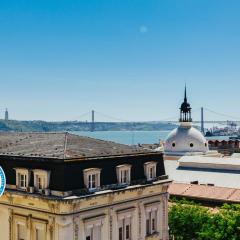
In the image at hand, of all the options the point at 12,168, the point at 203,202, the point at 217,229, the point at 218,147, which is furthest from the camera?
the point at 218,147

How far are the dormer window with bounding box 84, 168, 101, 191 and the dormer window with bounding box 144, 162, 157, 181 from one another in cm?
583

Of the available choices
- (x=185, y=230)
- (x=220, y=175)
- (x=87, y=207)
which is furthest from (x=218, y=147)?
(x=87, y=207)

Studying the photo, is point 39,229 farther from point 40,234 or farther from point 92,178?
point 92,178

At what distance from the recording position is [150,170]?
39656 millimetres

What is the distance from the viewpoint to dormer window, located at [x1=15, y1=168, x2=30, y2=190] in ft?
111

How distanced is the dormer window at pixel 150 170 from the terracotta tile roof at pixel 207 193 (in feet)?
68.3

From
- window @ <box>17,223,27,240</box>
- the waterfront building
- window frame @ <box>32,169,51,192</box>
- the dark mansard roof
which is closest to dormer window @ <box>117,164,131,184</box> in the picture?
the waterfront building

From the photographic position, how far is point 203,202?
59.6 meters

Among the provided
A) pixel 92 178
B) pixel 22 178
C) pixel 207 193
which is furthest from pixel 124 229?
pixel 207 193

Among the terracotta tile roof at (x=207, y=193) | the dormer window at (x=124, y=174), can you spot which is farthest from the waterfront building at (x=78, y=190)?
the terracotta tile roof at (x=207, y=193)

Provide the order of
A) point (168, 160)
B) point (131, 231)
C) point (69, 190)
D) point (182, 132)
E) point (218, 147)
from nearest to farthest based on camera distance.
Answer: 1. point (69, 190)
2. point (131, 231)
3. point (168, 160)
4. point (182, 132)
5. point (218, 147)

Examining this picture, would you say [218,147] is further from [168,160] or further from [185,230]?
[185,230]

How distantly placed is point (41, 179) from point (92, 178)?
11.7 ft

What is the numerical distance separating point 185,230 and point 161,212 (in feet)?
32.5
